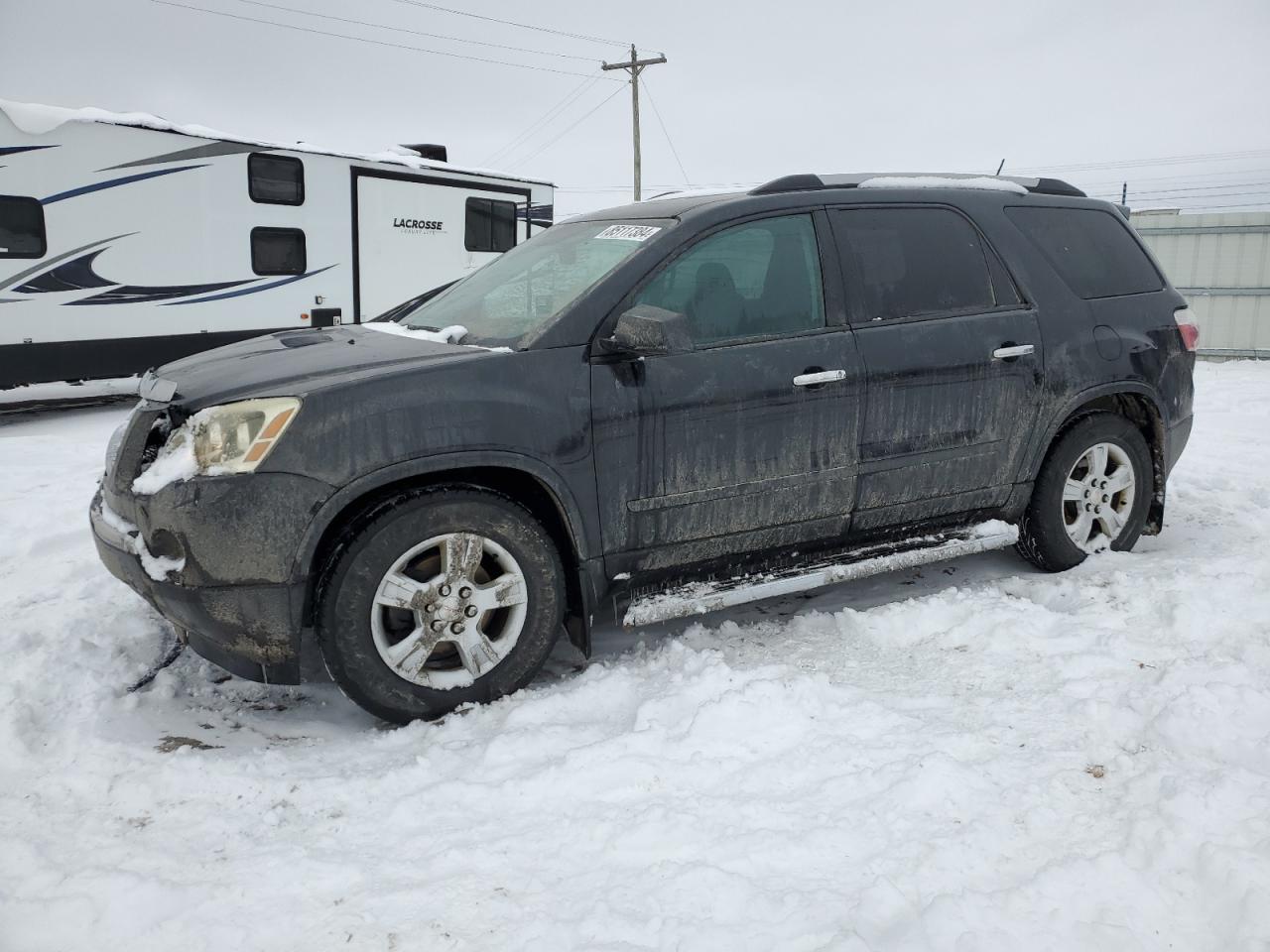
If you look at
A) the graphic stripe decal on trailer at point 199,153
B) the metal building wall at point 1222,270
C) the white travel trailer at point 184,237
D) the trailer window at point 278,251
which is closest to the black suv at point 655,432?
the white travel trailer at point 184,237

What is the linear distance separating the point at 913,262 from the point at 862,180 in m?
0.44

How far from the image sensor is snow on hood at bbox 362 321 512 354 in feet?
11.4

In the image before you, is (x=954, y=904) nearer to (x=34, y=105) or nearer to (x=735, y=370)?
(x=735, y=370)

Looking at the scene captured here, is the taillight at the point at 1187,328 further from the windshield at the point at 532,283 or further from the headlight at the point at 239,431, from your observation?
the headlight at the point at 239,431

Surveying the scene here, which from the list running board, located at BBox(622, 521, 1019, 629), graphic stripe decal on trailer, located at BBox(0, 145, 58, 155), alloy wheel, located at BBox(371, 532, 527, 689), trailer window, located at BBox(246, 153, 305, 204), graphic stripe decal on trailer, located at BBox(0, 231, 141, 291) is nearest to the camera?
alloy wheel, located at BBox(371, 532, 527, 689)

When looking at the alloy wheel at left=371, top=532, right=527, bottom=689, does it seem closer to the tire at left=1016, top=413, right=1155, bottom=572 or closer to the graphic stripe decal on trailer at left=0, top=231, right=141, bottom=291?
the tire at left=1016, top=413, right=1155, bottom=572

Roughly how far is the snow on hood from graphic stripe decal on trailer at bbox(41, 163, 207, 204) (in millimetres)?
6918

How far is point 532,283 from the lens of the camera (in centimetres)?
399

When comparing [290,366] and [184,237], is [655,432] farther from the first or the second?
[184,237]

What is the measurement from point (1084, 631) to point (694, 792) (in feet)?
6.29

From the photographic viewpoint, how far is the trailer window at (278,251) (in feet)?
35.6

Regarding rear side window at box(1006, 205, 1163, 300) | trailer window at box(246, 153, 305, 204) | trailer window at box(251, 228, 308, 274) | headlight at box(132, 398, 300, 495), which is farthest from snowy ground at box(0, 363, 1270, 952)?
trailer window at box(246, 153, 305, 204)

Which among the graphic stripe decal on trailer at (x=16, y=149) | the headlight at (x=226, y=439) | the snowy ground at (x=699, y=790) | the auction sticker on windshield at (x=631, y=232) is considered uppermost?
the graphic stripe decal on trailer at (x=16, y=149)

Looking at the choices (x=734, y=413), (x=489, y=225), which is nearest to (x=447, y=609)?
(x=734, y=413)
